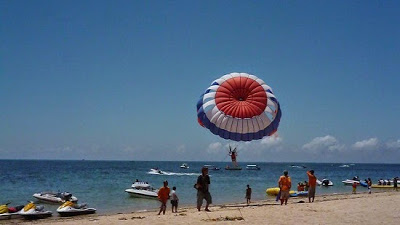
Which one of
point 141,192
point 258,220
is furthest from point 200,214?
point 141,192

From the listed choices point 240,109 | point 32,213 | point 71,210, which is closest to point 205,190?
point 240,109

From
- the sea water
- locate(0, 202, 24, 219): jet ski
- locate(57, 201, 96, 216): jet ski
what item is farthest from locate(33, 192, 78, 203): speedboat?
locate(0, 202, 24, 219): jet ski

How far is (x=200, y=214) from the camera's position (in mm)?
12531

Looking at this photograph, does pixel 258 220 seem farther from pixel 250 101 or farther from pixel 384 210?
pixel 250 101

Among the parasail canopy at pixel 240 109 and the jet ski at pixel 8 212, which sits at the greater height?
the parasail canopy at pixel 240 109

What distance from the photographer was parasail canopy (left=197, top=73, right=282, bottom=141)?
1700 cm

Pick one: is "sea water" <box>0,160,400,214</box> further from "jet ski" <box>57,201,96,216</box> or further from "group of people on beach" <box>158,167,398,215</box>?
"group of people on beach" <box>158,167,398,215</box>

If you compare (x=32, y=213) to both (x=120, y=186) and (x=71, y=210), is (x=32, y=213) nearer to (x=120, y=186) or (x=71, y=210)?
(x=71, y=210)

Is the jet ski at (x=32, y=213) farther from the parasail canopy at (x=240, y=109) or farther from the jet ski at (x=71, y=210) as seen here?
the parasail canopy at (x=240, y=109)

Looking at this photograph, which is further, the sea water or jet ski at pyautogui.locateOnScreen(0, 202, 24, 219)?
the sea water

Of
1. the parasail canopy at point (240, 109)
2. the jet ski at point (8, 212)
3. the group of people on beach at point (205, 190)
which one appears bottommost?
the jet ski at point (8, 212)

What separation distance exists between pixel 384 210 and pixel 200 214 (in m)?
5.42

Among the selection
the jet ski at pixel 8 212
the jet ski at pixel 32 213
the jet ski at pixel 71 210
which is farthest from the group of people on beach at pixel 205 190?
the jet ski at pixel 8 212

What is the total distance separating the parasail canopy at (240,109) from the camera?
55.8 feet
